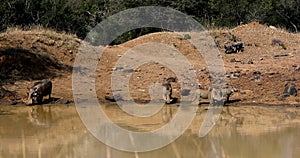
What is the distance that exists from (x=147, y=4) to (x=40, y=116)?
59.5 feet

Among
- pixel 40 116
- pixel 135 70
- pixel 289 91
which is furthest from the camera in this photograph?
pixel 135 70

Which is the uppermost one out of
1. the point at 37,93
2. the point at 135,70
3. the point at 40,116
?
the point at 135,70

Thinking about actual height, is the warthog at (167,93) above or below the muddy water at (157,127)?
above

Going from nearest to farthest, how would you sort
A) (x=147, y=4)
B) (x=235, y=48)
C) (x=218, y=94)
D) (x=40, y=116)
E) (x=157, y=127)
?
1. (x=157, y=127)
2. (x=40, y=116)
3. (x=218, y=94)
4. (x=235, y=48)
5. (x=147, y=4)

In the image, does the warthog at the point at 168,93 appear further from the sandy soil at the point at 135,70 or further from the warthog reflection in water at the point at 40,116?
the warthog reflection in water at the point at 40,116

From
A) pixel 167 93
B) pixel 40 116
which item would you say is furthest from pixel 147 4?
pixel 40 116

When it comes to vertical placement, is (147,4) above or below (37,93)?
above

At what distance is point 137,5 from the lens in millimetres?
29359

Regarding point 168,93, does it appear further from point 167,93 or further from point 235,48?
point 235,48

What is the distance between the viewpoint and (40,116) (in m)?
11.7

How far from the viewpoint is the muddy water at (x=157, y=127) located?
8.42 m

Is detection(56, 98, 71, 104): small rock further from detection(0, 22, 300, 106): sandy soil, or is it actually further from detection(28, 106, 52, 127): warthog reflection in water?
detection(28, 106, 52, 127): warthog reflection in water

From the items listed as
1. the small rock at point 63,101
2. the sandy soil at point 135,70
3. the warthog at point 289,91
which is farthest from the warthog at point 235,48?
the small rock at point 63,101

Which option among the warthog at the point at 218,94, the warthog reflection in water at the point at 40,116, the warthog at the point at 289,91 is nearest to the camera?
the warthog reflection in water at the point at 40,116
